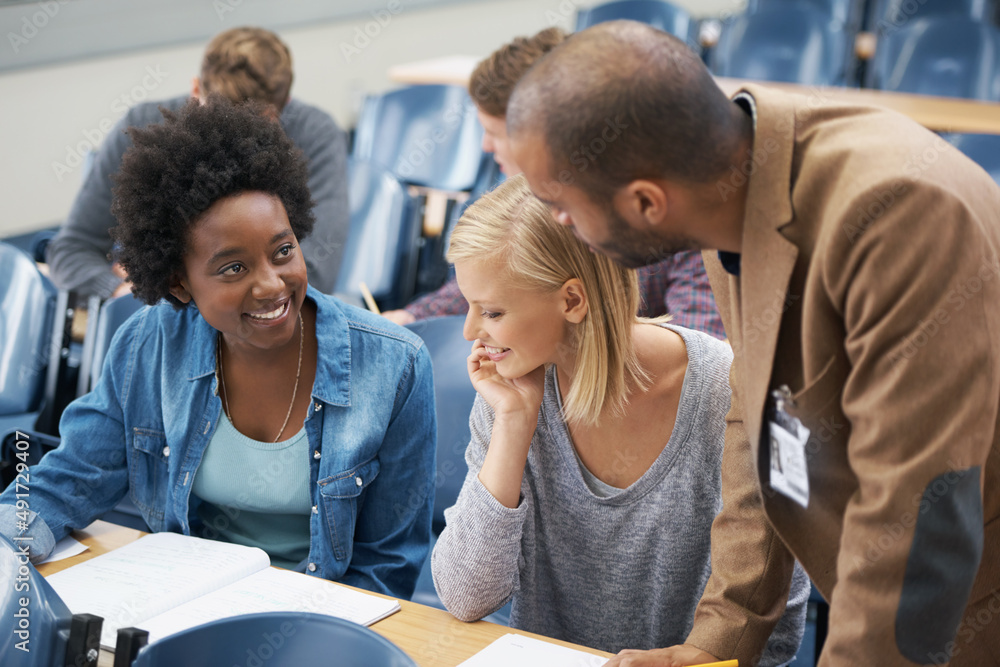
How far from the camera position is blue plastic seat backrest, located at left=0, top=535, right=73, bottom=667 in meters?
0.78

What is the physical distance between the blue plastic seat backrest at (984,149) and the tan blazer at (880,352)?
214 cm

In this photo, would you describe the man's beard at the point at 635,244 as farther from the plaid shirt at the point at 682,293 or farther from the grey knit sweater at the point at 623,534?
the plaid shirt at the point at 682,293

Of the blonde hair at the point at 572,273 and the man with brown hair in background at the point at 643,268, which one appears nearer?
the blonde hair at the point at 572,273

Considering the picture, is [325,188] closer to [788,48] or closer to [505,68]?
[505,68]

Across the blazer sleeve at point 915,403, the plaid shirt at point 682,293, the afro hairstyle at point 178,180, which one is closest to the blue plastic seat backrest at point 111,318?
the afro hairstyle at point 178,180

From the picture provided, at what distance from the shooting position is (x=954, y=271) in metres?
0.68

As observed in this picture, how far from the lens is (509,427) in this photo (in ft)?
4.06

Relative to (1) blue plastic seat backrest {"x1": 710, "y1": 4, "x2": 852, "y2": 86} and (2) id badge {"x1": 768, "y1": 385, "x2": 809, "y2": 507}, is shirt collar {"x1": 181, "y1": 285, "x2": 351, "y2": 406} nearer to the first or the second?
(2) id badge {"x1": 768, "y1": 385, "x2": 809, "y2": 507}

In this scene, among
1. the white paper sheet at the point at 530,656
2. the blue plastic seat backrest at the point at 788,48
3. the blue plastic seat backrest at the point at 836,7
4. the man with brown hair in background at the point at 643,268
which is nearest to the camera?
the white paper sheet at the point at 530,656

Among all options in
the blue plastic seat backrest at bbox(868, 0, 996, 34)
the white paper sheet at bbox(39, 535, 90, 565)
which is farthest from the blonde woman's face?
the blue plastic seat backrest at bbox(868, 0, 996, 34)

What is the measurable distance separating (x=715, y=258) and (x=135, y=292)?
91 cm

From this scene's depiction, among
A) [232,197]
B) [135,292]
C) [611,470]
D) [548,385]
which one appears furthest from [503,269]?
[135,292]

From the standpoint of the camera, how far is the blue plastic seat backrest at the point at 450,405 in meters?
1.74

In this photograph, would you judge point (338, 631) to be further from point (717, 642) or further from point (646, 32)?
point (646, 32)
